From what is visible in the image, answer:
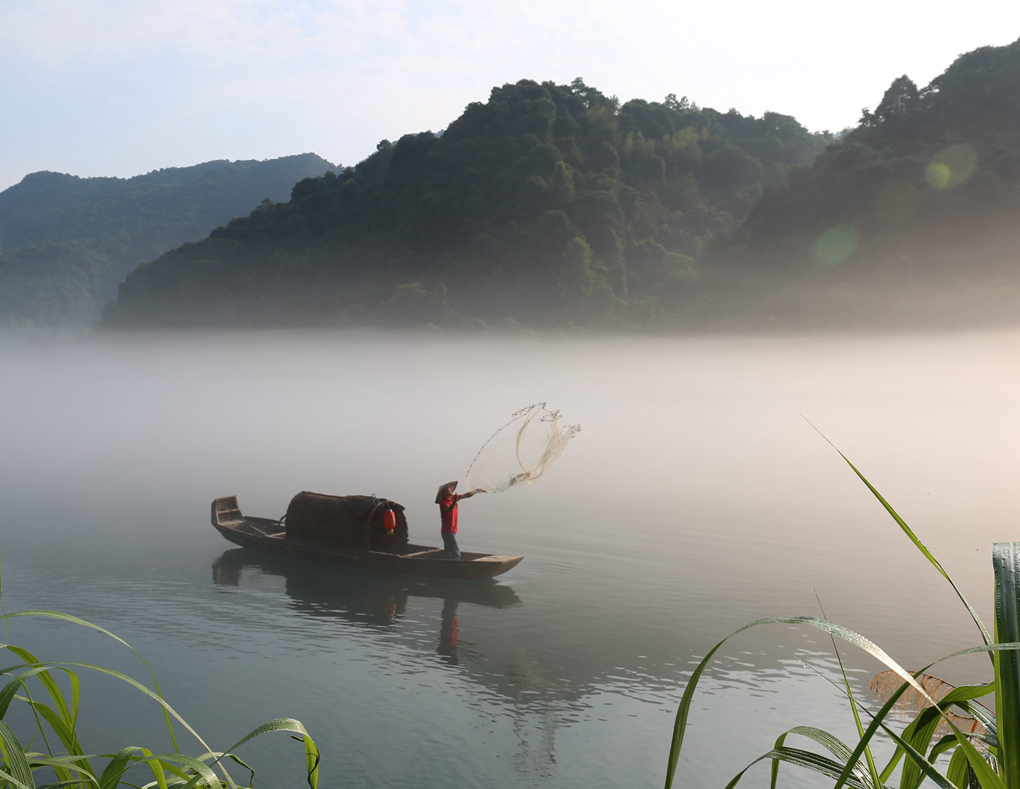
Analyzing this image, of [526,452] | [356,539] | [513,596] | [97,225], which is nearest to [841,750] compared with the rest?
[526,452]

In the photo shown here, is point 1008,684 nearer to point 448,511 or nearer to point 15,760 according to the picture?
point 15,760

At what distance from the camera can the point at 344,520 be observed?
19.1 m

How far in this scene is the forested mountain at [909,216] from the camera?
8306 cm

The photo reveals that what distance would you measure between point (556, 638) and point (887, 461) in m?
41.1

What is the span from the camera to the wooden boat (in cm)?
1770

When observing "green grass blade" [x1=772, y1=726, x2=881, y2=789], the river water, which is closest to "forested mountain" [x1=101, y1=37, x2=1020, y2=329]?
the river water

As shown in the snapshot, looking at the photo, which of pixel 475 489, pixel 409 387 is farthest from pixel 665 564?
pixel 409 387

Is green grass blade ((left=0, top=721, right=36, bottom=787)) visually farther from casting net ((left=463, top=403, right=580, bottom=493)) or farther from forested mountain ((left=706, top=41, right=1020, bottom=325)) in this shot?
forested mountain ((left=706, top=41, right=1020, bottom=325))

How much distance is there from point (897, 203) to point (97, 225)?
484ft

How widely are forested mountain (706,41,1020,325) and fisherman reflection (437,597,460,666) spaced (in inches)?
3239

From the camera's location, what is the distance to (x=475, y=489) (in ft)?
54.0

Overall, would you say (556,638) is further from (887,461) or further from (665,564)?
(887,461)

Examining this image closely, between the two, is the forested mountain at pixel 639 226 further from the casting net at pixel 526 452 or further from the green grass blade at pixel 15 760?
the green grass blade at pixel 15 760

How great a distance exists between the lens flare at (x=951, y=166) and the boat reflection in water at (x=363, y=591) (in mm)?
83180
